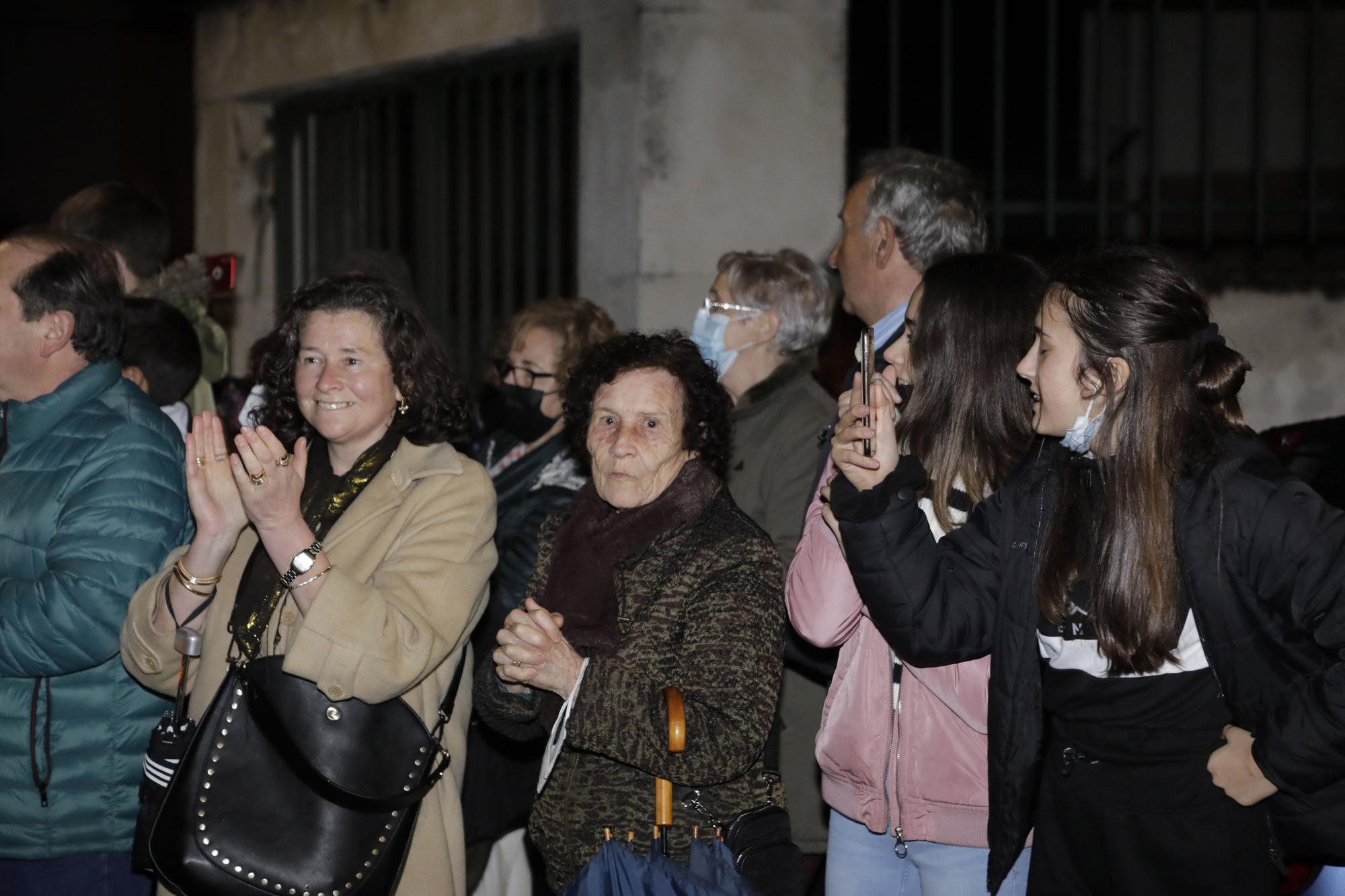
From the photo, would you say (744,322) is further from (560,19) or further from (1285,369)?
(1285,369)

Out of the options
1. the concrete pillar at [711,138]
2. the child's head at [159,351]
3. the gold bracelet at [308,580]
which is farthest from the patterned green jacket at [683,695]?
the concrete pillar at [711,138]

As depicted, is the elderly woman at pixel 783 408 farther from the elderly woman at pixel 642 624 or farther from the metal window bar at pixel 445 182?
the metal window bar at pixel 445 182

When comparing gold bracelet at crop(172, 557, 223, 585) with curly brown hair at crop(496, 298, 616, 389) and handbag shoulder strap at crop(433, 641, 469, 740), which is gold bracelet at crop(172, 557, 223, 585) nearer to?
handbag shoulder strap at crop(433, 641, 469, 740)

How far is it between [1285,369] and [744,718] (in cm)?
471

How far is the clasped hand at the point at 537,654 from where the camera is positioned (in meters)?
2.97

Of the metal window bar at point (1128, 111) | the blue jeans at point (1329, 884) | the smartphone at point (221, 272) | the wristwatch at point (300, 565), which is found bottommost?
the blue jeans at point (1329, 884)

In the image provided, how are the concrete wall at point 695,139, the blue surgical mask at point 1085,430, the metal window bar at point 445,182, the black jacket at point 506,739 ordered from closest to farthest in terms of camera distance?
1. the blue surgical mask at point 1085,430
2. the black jacket at point 506,739
3. the concrete wall at point 695,139
4. the metal window bar at point 445,182

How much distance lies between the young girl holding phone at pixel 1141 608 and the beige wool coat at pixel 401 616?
34.6 inches

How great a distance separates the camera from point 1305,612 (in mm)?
2648

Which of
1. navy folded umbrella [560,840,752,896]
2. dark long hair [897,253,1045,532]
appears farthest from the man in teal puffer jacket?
dark long hair [897,253,1045,532]

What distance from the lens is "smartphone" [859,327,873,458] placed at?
2.88 meters

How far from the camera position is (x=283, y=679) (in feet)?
9.88

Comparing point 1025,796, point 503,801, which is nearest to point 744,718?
point 1025,796

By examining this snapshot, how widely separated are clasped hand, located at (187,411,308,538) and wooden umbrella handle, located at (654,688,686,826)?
89 cm
